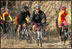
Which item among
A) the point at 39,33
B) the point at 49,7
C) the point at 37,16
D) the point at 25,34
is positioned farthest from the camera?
the point at 49,7

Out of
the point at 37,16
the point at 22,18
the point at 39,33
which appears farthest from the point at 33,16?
the point at 22,18

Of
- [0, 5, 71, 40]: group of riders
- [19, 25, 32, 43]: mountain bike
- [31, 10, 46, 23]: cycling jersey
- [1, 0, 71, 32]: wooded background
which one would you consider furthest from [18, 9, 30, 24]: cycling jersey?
[1, 0, 71, 32]: wooded background

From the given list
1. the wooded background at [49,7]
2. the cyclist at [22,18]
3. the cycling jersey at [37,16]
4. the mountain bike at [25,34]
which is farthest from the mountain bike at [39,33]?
the wooded background at [49,7]

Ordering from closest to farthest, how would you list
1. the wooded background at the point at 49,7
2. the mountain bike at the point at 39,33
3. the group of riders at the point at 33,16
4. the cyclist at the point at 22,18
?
1. the mountain bike at the point at 39,33
2. the group of riders at the point at 33,16
3. the cyclist at the point at 22,18
4. the wooded background at the point at 49,7

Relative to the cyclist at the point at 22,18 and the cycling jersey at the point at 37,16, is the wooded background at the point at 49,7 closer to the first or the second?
the cyclist at the point at 22,18

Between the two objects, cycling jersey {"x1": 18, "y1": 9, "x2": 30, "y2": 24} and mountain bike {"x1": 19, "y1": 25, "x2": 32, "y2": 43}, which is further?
cycling jersey {"x1": 18, "y1": 9, "x2": 30, "y2": 24}

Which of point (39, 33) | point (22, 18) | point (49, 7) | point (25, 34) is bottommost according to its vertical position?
point (25, 34)

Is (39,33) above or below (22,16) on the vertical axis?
below

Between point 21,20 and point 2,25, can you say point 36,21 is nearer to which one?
point 21,20

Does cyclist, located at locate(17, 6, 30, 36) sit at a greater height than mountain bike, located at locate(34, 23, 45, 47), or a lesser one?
greater

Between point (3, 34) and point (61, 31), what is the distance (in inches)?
125

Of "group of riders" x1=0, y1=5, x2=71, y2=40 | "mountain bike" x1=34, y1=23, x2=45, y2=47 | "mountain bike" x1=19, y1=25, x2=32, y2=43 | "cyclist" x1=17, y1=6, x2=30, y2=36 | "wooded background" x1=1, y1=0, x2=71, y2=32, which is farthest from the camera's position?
"wooded background" x1=1, y1=0, x2=71, y2=32

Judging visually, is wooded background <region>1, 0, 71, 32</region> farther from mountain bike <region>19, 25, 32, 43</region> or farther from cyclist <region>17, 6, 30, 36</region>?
mountain bike <region>19, 25, 32, 43</region>

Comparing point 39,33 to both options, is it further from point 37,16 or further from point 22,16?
point 22,16
